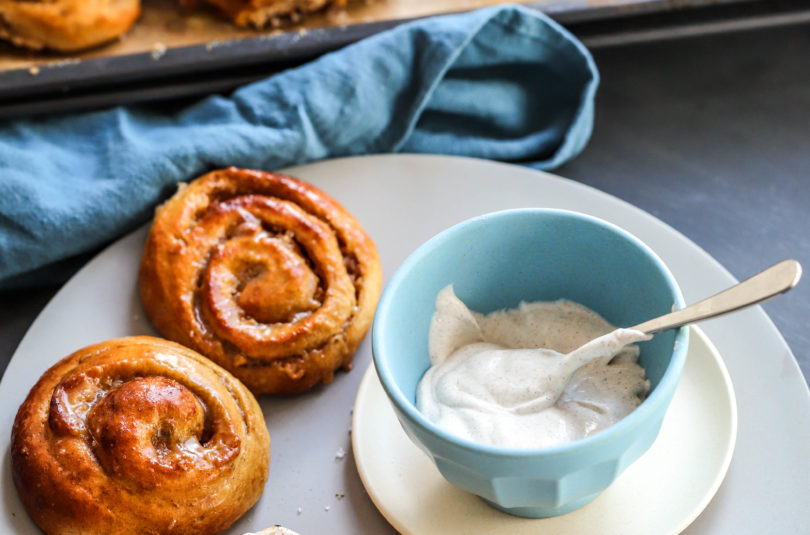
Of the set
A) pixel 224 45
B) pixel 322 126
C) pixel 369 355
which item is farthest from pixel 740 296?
pixel 224 45

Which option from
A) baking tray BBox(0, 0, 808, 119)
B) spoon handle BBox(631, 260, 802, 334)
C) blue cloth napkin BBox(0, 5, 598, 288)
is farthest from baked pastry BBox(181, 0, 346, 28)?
spoon handle BBox(631, 260, 802, 334)

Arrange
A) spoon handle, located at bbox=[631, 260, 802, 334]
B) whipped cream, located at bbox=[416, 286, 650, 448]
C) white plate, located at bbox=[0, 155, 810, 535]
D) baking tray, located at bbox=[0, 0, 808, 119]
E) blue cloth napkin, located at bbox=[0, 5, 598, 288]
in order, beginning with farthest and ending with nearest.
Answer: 1. baking tray, located at bbox=[0, 0, 808, 119]
2. blue cloth napkin, located at bbox=[0, 5, 598, 288]
3. white plate, located at bbox=[0, 155, 810, 535]
4. whipped cream, located at bbox=[416, 286, 650, 448]
5. spoon handle, located at bbox=[631, 260, 802, 334]

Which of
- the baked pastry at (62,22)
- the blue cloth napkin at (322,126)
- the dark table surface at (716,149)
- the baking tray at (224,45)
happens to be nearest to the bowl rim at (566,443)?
the dark table surface at (716,149)

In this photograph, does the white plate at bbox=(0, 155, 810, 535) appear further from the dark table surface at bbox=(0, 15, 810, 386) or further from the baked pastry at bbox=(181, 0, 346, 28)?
the baked pastry at bbox=(181, 0, 346, 28)

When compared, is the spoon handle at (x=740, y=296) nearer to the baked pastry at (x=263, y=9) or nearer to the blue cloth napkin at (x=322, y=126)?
the blue cloth napkin at (x=322, y=126)

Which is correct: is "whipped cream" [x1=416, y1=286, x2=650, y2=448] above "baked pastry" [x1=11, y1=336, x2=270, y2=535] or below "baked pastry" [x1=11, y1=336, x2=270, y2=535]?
above

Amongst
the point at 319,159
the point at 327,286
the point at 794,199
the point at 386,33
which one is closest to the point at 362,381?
the point at 327,286

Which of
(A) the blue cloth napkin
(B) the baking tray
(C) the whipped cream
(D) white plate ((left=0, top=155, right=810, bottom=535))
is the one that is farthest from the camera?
(B) the baking tray
